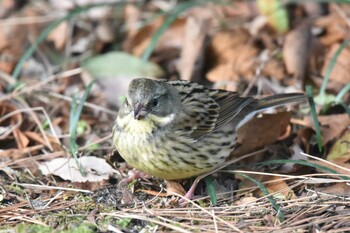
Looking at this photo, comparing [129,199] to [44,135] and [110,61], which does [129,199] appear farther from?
[110,61]

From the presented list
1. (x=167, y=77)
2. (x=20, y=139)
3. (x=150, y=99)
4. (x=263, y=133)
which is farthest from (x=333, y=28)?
(x=20, y=139)

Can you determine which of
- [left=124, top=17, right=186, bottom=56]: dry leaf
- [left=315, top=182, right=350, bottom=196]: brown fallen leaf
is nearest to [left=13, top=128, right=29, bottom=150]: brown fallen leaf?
[left=124, top=17, right=186, bottom=56]: dry leaf

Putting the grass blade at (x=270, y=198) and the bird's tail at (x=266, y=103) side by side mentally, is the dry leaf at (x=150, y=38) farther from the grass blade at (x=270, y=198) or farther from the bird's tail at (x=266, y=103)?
the grass blade at (x=270, y=198)

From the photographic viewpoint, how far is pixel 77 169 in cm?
499

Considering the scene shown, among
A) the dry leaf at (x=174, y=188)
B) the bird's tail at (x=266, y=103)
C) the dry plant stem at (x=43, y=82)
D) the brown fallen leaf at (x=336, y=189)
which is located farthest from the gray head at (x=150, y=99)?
the dry plant stem at (x=43, y=82)

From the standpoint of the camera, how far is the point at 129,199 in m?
4.61

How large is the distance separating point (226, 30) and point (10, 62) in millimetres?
2128

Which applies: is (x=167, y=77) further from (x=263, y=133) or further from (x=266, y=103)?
(x=263, y=133)

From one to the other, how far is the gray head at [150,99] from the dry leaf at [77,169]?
60 cm

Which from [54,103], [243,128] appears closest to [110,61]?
[54,103]

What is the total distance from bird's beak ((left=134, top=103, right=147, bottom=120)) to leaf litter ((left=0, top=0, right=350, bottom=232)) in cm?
55

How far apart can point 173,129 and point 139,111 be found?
357 millimetres

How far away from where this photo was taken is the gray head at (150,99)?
447 centimetres

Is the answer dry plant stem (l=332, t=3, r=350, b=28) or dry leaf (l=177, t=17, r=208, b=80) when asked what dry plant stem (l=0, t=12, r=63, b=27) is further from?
dry plant stem (l=332, t=3, r=350, b=28)
